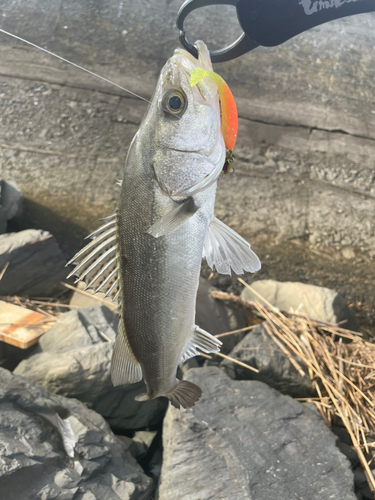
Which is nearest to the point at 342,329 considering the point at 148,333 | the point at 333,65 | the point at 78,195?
the point at 148,333

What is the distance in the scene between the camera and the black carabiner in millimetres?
1474

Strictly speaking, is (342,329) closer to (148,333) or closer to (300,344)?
(300,344)

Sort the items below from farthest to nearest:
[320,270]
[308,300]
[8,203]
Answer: [320,270] < [8,203] < [308,300]

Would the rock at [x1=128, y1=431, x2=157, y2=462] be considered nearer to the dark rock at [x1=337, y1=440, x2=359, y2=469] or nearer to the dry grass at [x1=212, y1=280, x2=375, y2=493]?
the dry grass at [x1=212, y1=280, x2=375, y2=493]

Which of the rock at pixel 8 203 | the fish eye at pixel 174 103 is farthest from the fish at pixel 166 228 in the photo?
the rock at pixel 8 203

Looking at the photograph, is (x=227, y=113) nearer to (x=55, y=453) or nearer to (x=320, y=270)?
(x=55, y=453)

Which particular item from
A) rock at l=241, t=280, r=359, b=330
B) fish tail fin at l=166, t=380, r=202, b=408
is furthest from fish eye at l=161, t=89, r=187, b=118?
rock at l=241, t=280, r=359, b=330

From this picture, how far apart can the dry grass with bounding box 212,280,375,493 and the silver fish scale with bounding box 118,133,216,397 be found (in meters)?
2.07

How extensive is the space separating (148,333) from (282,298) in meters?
3.06

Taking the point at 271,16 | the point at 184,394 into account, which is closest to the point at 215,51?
the point at 271,16

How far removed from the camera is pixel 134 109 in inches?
232

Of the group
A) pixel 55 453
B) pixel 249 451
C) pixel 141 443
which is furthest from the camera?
pixel 141 443

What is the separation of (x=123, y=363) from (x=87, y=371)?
157 cm

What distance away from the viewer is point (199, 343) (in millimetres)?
1463
